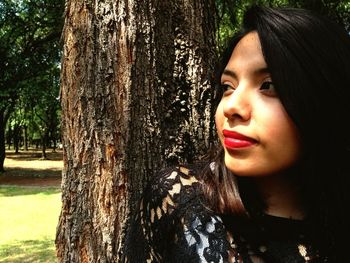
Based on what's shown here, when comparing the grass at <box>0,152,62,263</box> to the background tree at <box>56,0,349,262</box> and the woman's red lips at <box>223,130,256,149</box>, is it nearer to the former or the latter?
the background tree at <box>56,0,349,262</box>

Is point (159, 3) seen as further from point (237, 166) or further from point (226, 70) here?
point (237, 166)

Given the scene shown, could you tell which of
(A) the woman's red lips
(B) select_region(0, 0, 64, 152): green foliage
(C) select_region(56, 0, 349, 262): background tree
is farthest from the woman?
(B) select_region(0, 0, 64, 152): green foliage

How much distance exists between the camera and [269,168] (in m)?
1.60

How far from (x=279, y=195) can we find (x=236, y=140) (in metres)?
0.44

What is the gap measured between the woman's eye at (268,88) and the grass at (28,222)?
24.5 ft

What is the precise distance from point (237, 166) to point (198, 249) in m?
0.38

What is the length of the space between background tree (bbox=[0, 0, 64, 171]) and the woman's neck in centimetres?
2030

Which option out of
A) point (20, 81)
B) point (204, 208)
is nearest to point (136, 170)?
point (204, 208)

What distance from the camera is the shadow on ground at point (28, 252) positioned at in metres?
8.25

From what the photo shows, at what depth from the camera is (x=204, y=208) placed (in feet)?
5.95

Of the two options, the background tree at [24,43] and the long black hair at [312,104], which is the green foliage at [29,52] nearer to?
the background tree at [24,43]

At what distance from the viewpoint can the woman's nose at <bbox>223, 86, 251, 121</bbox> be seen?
5.12ft

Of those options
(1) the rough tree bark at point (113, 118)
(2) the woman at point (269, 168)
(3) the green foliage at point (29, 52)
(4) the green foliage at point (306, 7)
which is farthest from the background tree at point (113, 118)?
(3) the green foliage at point (29, 52)

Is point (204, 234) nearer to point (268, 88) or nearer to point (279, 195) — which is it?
point (279, 195)
